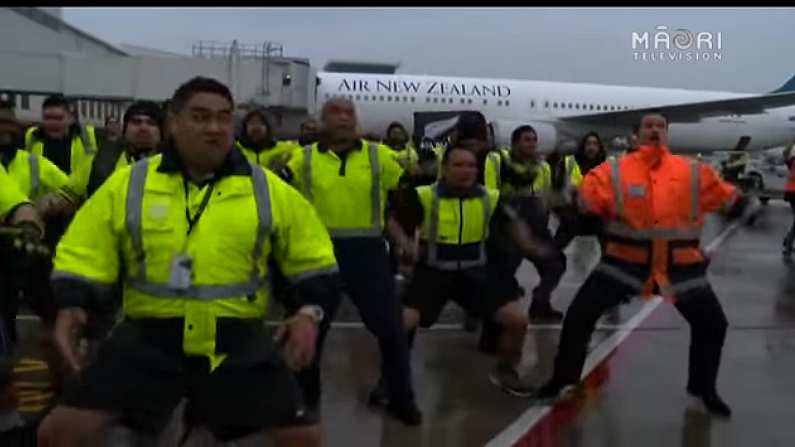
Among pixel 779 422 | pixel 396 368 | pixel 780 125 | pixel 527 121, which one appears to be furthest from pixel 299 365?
pixel 780 125

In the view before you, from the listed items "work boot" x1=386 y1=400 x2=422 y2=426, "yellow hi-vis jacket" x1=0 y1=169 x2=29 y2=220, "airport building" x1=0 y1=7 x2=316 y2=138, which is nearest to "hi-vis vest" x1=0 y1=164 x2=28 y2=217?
"yellow hi-vis jacket" x1=0 y1=169 x2=29 y2=220

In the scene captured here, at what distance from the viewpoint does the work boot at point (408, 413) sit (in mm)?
5359

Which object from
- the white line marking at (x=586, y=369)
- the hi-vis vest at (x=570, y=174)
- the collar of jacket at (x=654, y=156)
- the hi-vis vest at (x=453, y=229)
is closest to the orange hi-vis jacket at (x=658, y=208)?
the collar of jacket at (x=654, y=156)

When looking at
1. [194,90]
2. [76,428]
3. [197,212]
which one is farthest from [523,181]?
[76,428]

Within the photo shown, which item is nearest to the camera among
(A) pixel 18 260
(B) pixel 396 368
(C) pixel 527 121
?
(A) pixel 18 260

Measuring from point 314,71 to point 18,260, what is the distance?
24.7m

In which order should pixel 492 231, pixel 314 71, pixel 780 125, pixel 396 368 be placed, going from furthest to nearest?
1. pixel 780 125
2. pixel 314 71
3. pixel 492 231
4. pixel 396 368

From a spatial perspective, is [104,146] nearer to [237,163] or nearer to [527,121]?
[237,163]

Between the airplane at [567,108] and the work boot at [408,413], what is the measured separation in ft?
71.2

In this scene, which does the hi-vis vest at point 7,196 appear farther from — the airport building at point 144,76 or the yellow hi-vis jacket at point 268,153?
the airport building at point 144,76

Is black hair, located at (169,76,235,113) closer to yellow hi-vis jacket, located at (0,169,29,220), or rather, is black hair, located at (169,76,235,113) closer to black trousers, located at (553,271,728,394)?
yellow hi-vis jacket, located at (0,169,29,220)

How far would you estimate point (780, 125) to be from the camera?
34750 mm

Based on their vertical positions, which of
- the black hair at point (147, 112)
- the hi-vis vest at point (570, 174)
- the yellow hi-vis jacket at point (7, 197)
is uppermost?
the black hair at point (147, 112)

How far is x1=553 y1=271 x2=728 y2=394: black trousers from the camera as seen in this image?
214 inches
